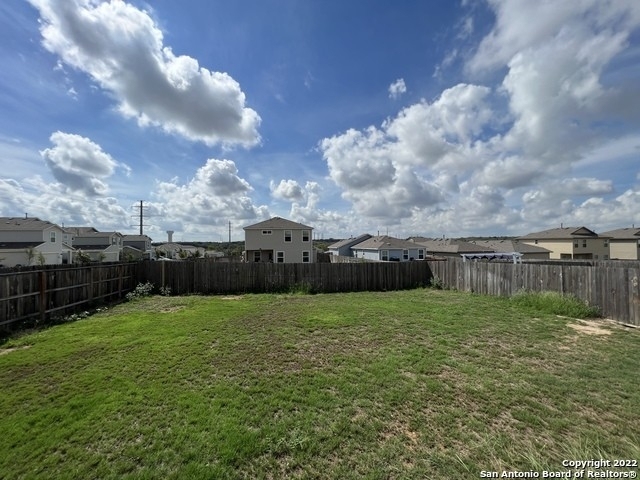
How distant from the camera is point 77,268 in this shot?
9.96 meters

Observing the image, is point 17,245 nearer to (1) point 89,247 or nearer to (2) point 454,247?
(1) point 89,247

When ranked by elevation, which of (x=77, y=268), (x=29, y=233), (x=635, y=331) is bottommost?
(x=635, y=331)

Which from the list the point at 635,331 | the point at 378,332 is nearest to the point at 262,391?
the point at 378,332

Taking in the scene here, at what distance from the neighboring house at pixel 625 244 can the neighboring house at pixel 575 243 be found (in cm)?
199

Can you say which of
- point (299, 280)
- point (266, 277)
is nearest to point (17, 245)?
point (266, 277)

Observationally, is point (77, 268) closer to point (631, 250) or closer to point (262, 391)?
point (262, 391)

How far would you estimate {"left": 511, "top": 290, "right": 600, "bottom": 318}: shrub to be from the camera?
883cm

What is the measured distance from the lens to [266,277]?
1487 cm

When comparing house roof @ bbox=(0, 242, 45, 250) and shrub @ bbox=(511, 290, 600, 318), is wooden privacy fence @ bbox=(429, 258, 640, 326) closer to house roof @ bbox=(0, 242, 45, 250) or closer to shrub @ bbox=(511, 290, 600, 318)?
shrub @ bbox=(511, 290, 600, 318)

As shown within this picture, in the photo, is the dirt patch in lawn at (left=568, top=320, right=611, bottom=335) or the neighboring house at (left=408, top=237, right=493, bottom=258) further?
the neighboring house at (left=408, top=237, right=493, bottom=258)

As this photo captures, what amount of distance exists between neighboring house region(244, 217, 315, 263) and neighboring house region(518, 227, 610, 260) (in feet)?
116

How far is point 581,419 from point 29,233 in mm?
40553

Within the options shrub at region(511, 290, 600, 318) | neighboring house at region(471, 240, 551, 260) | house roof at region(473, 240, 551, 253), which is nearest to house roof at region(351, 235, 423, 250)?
house roof at region(473, 240, 551, 253)

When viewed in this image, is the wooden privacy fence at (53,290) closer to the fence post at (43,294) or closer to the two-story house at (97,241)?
the fence post at (43,294)
